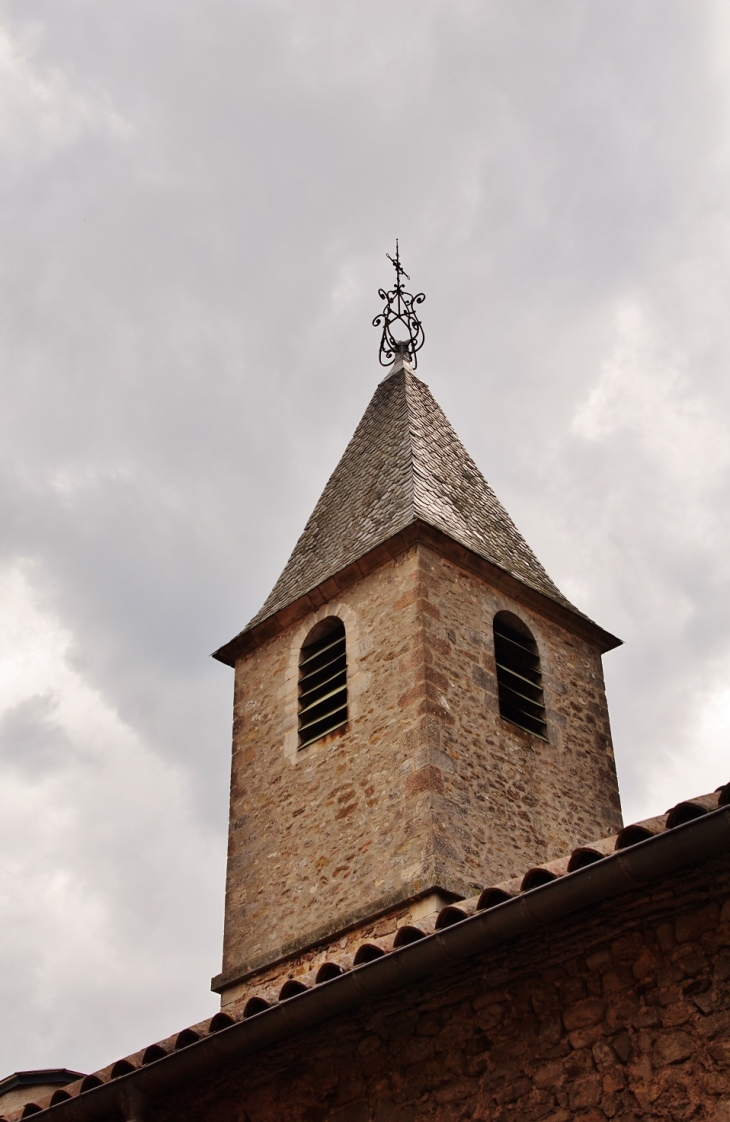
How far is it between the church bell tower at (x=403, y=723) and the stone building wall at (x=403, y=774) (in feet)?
0.06

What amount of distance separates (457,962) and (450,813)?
485 cm

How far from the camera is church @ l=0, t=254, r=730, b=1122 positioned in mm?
5305

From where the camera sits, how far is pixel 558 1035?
18.2 feet

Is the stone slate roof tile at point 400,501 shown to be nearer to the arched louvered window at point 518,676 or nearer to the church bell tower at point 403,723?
the church bell tower at point 403,723

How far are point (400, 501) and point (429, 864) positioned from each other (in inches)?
173

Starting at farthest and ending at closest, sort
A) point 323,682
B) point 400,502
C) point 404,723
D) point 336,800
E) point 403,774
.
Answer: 1. point 400,502
2. point 323,682
3. point 336,800
4. point 404,723
5. point 403,774

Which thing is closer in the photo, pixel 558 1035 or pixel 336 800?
pixel 558 1035

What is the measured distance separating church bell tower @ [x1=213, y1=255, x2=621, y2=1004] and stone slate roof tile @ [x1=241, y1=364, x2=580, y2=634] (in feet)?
0.15

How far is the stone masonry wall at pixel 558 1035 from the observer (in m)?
5.18

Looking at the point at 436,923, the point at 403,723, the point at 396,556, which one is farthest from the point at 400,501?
the point at 436,923

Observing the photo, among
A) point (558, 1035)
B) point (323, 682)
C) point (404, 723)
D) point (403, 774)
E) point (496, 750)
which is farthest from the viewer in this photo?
point (323, 682)

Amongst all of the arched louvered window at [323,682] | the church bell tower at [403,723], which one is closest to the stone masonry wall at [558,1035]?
the church bell tower at [403,723]

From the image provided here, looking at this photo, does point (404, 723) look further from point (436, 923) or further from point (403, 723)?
point (436, 923)

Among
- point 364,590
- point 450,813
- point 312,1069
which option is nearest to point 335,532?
point 364,590
